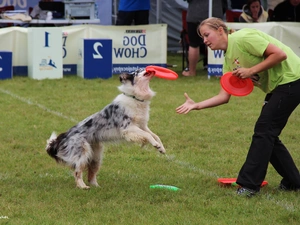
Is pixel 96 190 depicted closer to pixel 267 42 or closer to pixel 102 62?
pixel 267 42

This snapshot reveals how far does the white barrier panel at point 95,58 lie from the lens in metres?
13.5

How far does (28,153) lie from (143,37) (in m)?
7.29

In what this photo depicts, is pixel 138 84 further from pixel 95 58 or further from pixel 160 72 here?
pixel 95 58

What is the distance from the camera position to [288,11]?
1552cm

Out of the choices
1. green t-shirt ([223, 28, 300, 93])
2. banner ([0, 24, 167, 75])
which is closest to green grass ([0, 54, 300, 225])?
green t-shirt ([223, 28, 300, 93])

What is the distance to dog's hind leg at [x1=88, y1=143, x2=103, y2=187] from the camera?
240 inches

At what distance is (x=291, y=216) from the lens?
5.03 m

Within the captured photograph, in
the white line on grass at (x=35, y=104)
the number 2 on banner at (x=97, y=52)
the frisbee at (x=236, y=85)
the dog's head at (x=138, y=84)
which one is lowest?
the white line on grass at (x=35, y=104)

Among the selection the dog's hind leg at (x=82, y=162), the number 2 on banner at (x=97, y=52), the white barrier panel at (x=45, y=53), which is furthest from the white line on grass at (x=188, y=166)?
the number 2 on banner at (x=97, y=52)

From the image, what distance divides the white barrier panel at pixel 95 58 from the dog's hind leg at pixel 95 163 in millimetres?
7521

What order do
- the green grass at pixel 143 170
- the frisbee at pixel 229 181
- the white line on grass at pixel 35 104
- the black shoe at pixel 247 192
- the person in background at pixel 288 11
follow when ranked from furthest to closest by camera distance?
the person in background at pixel 288 11
the white line on grass at pixel 35 104
the frisbee at pixel 229 181
the black shoe at pixel 247 192
the green grass at pixel 143 170

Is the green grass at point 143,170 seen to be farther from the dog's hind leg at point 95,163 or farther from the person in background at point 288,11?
the person in background at point 288,11

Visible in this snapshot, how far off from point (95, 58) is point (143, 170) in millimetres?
7096

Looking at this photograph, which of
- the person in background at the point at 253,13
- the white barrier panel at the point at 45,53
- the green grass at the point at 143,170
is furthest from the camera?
the person in background at the point at 253,13
